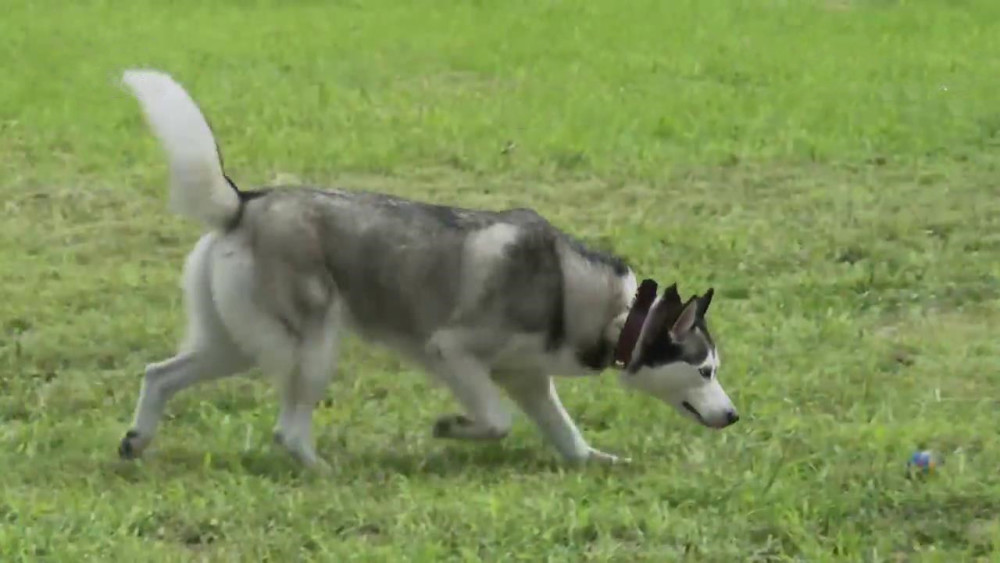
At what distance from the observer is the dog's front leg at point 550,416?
227 inches

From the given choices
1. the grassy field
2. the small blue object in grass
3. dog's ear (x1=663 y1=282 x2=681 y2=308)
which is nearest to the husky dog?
dog's ear (x1=663 y1=282 x2=681 y2=308)

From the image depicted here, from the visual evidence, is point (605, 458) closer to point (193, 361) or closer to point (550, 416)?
point (550, 416)

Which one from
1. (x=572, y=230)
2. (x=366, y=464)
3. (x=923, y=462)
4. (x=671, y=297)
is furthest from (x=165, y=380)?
(x=572, y=230)

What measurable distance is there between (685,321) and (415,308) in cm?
86

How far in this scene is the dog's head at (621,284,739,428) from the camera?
571 cm

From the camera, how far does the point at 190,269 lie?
5.70m

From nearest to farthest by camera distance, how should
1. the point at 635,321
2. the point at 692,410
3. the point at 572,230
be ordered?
1. the point at 635,321
2. the point at 692,410
3. the point at 572,230

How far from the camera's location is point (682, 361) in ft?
18.9

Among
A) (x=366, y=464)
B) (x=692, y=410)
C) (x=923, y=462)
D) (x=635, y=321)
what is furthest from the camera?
(x=692, y=410)

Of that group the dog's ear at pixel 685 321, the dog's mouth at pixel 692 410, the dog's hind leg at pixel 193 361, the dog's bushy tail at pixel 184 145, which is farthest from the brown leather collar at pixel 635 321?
the dog's bushy tail at pixel 184 145

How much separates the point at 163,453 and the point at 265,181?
4864mm

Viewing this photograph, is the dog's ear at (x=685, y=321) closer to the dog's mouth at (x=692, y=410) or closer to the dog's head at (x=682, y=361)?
the dog's head at (x=682, y=361)

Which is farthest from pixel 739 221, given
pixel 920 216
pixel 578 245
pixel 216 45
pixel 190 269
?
pixel 216 45

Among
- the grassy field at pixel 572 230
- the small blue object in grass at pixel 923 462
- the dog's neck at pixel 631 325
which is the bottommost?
the grassy field at pixel 572 230
